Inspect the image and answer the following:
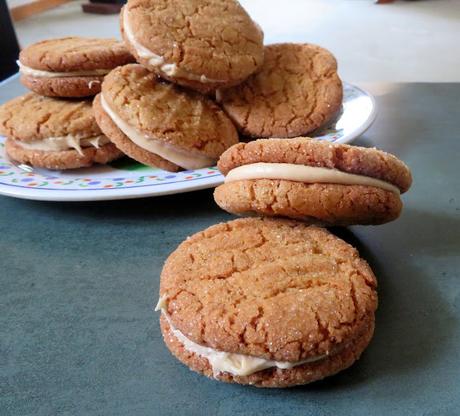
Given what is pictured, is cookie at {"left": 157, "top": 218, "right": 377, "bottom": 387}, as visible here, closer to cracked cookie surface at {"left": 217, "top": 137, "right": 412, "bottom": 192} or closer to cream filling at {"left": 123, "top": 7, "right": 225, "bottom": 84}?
cracked cookie surface at {"left": 217, "top": 137, "right": 412, "bottom": 192}

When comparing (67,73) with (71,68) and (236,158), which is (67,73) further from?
(236,158)

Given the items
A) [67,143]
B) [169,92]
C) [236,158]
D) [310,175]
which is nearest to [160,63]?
[169,92]

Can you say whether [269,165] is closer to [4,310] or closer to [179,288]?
[179,288]

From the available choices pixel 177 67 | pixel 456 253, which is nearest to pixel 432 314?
pixel 456 253

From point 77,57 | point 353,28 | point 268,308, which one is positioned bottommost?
point 353,28

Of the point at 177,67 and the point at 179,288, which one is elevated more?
the point at 177,67

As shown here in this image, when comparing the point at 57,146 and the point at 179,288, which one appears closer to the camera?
the point at 179,288

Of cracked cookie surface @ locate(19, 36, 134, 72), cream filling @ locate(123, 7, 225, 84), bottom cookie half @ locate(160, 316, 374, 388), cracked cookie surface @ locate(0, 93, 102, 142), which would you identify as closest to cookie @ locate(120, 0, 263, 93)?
cream filling @ locate(123, 7, 225, 84)
